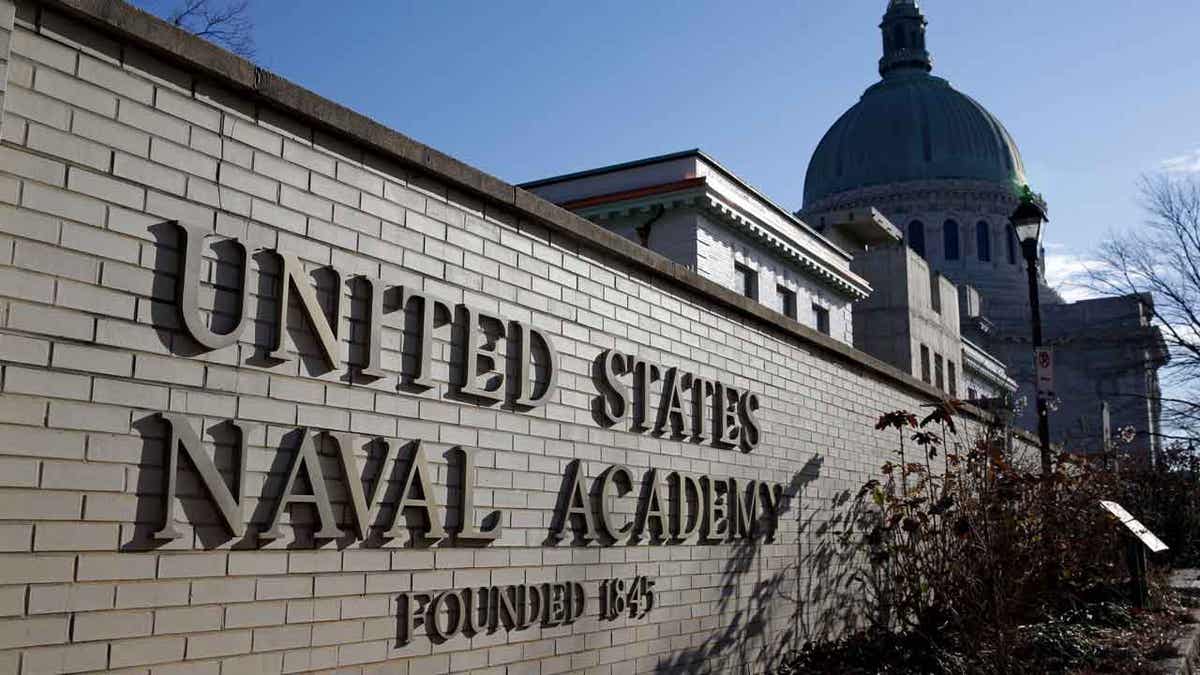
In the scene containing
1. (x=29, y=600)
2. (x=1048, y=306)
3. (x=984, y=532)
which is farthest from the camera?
(x=1048, y=306)

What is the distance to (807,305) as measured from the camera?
30297mm

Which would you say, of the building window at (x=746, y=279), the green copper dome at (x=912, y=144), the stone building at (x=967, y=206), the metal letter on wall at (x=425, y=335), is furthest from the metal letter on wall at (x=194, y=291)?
the green copper dome at (x=912, y=144)

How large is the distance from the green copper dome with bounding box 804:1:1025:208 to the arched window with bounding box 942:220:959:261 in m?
3.56

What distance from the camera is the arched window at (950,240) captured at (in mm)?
76062

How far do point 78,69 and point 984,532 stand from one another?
8.25 meters

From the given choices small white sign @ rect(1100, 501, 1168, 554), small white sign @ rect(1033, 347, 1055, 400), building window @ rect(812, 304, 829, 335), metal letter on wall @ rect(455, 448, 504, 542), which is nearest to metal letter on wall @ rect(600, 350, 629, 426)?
metal letter on wall @ rect(455, 448, 504, 542)

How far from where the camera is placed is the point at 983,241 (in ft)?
252

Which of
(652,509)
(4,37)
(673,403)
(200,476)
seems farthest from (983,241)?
(4,37)

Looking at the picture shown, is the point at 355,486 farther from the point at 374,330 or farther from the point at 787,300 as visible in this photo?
the point at 787,300

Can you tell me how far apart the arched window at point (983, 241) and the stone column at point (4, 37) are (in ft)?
255

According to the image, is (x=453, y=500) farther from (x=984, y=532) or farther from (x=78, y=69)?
(x=984, y=532)

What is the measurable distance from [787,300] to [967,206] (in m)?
52.2

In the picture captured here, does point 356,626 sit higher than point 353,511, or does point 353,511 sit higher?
point 353,511

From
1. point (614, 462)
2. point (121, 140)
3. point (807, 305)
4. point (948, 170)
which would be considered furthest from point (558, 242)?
point (948, 170)
